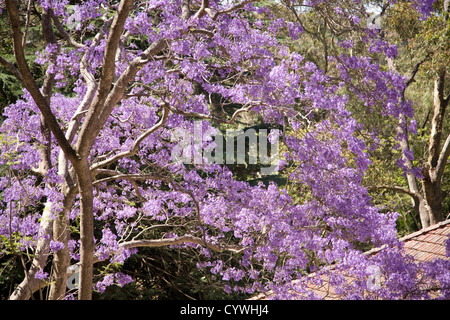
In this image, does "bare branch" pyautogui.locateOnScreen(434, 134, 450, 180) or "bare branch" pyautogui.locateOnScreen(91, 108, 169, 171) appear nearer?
"bare branch" pyautogui.locateOnScreen(91, 108, 169, 171)

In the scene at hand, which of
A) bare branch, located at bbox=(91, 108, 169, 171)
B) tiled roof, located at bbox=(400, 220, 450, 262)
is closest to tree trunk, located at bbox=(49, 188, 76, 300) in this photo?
bare branch, located at bbox=(91, 108, 169, 171)

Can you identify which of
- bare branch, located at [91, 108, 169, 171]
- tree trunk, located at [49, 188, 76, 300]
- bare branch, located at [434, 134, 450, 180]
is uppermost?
bare branch, located at [434, 134, 450, 180]

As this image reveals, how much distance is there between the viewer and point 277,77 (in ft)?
15.6

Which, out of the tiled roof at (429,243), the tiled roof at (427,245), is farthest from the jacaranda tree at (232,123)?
the tiled roof at (429,243)

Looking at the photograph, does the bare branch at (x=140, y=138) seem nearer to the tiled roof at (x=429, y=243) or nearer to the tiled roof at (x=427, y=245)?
the tiled roof at (x=427, y=245)

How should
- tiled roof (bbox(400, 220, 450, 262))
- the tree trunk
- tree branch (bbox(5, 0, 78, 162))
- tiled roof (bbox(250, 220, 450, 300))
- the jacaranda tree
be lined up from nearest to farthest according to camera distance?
tree branch (bbox(5, 0, 78, 162)) → the jacaranda tree → the tree trunk → tiled roof (bbox(250, 220, 450, 300)) → tiled roof (bbox(400, 220, 450, 262))

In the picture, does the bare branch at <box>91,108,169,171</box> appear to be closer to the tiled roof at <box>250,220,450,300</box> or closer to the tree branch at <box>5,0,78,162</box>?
the tree branch at <box>5,0,78,162</box>

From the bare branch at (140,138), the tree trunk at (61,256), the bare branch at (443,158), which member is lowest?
the tree trunk at (61,256)

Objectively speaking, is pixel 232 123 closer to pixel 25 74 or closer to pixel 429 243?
pixel 25 74

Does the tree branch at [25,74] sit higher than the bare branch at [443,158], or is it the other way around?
the bare branch at [443,158]

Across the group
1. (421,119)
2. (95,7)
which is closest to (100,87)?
(95,7)

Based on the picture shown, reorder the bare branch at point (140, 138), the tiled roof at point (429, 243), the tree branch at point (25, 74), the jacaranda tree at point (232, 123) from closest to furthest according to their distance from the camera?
→ the tree branch at point (25, 74) → the jacaranda tree at point (232, 123) → the bare branch at point (140, 138) → the tiled roof at point (429, 243)

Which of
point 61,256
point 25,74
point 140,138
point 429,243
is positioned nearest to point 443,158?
point 429,243
